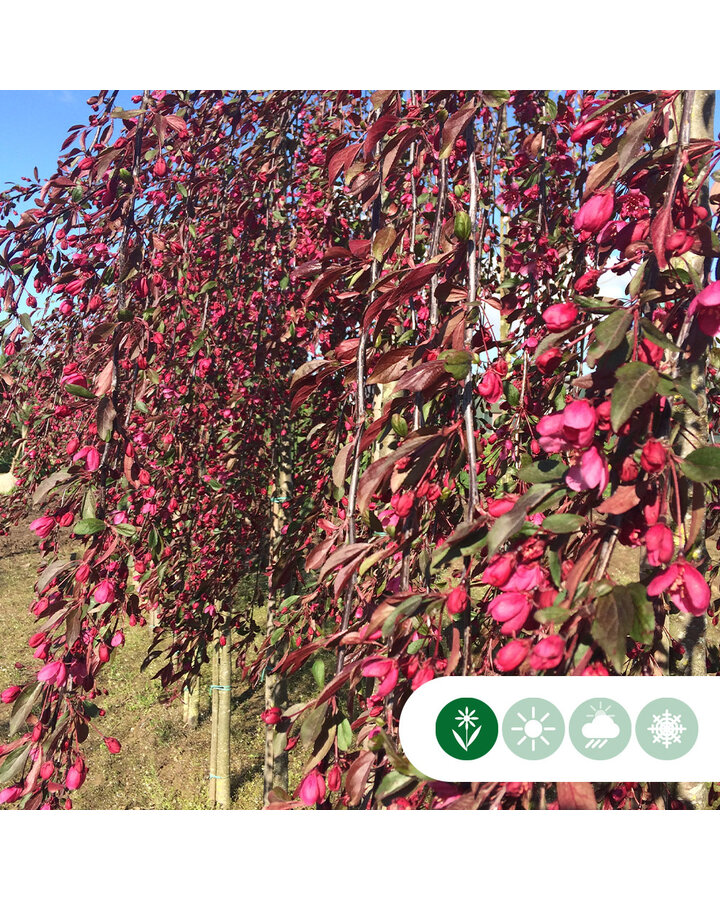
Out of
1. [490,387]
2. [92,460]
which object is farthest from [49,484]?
[490,387]

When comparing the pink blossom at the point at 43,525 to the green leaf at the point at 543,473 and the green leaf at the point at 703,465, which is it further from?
the green leaf at the point at 703,465

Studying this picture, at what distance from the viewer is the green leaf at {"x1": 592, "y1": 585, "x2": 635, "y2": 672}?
16.8 inches

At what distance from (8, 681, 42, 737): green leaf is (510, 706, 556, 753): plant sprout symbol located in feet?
1.92

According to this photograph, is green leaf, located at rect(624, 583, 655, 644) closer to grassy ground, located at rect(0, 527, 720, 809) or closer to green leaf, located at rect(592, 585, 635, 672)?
green leaf, located at rect(592, 585, 635, 672)

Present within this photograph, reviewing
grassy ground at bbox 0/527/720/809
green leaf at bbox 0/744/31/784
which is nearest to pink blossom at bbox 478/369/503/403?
green leaf at bbox 0/744/31/784

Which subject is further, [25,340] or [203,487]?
[203,487]

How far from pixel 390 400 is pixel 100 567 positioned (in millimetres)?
450

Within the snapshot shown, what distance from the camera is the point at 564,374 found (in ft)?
→ 3.28

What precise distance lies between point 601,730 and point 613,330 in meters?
0.33

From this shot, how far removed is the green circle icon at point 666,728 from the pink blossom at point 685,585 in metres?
0.12

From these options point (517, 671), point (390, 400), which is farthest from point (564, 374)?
point (517, 671)

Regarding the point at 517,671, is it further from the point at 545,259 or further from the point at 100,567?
the point at 545,259

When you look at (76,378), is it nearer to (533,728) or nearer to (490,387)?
(490,387)

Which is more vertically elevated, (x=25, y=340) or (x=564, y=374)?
(x=25, y=340)
